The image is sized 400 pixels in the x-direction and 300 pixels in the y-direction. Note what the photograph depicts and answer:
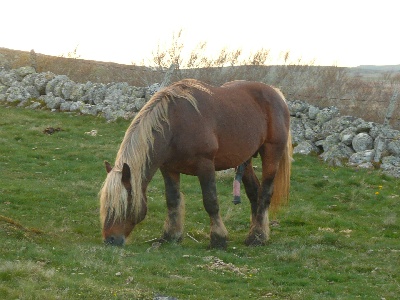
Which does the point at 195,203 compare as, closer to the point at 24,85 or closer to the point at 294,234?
the point at 294,234

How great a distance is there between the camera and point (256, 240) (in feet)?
31.9

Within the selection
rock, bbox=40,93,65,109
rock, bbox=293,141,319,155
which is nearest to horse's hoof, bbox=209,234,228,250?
rock, bbox=293,141,319,155

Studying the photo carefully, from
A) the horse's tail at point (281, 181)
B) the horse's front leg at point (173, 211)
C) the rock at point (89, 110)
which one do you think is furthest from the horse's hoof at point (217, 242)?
the rock at point (89, 110)

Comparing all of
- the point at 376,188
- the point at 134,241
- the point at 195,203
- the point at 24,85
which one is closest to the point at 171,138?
the point at 134,241

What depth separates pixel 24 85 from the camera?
24.0m

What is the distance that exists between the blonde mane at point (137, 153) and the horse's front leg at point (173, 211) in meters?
1.01

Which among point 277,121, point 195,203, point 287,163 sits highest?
point 277,121

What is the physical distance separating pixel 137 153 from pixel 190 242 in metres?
1.93

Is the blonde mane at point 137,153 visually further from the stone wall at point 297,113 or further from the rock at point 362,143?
the rock at point 362,143

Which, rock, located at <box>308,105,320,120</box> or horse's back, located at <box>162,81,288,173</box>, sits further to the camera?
rock, located at <box>308,105,320,120</box>

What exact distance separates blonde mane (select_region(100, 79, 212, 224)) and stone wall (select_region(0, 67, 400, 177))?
8580mm

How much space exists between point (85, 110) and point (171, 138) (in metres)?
13.1

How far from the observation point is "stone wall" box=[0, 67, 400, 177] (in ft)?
55.0

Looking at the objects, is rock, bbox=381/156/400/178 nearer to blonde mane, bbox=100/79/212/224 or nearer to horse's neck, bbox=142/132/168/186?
blonde mane, bbox=100/79/212/224
